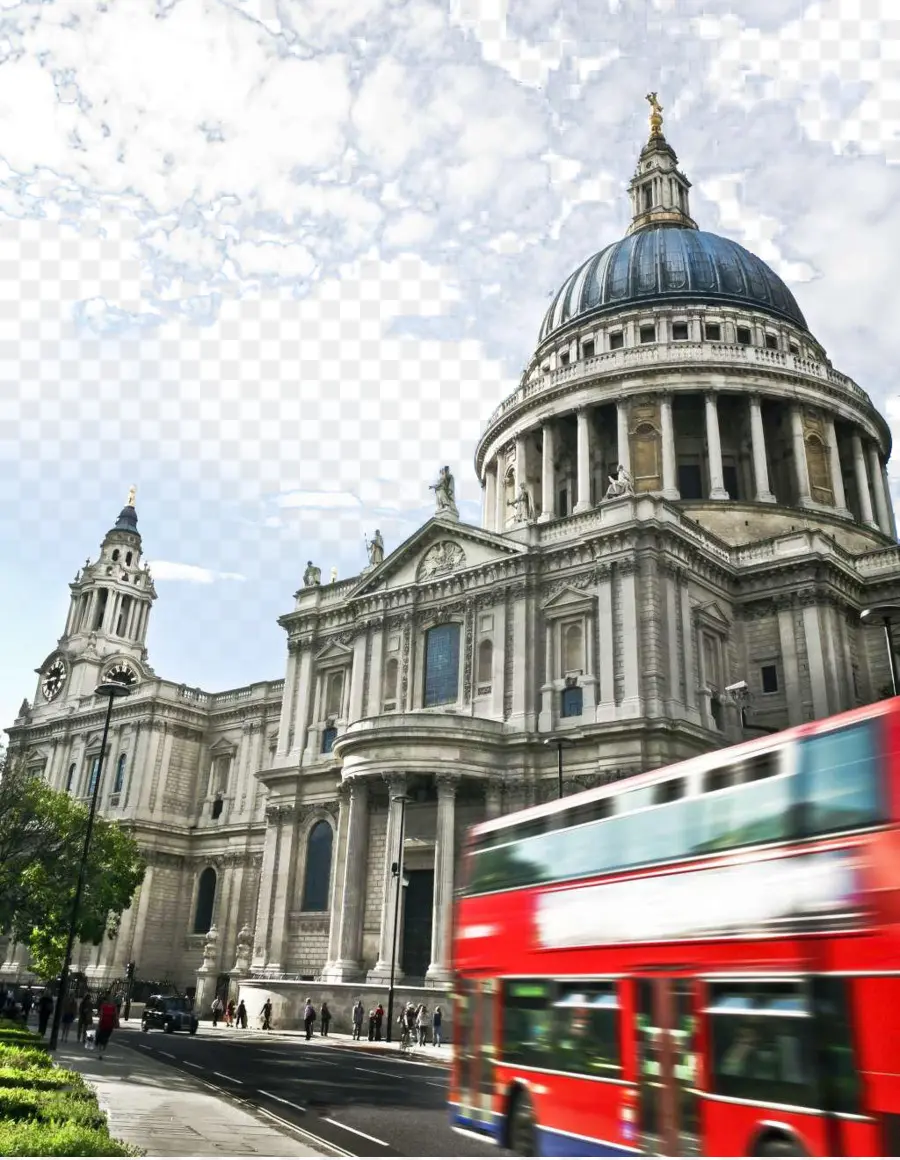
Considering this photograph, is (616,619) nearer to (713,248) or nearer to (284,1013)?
(284,1013)

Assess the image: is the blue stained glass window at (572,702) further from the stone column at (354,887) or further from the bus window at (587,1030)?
the bus window at (587,1030)

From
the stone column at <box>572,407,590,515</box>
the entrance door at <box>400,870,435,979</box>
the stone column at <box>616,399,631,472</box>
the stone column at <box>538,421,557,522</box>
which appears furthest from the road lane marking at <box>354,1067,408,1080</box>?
the stone column at <box>538,421,557,522</box>

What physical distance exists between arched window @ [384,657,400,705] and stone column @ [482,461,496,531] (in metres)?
20.3

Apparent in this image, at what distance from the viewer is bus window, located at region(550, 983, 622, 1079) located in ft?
39.6

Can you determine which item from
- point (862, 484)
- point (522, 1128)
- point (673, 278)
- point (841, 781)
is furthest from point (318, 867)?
point (673, 278)

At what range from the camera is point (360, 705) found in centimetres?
4859

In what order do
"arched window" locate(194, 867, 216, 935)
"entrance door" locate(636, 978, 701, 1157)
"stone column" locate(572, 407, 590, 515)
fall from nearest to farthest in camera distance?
"entrance door" locate(636, 978, 701, 1157), "stone column" locate(572, 407, 590, 515), "arched window" locate(194, 867, 216, 935)

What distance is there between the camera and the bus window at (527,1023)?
13.4 m

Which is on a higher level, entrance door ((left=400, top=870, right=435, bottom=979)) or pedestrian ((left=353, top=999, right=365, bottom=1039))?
entrance door ((left=400, top=870, right=435, bottom=979))

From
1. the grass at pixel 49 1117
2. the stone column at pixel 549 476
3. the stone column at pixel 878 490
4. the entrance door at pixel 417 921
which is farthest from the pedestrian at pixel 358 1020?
the stone column at pixel 878 490

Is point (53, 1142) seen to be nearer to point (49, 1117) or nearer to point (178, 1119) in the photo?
point (49, 1117)

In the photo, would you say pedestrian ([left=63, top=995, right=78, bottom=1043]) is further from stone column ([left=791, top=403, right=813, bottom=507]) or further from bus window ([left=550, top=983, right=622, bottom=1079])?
stone column ([left=791, top=403, right=813, bottom=507])

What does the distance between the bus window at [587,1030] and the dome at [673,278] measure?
187 feet

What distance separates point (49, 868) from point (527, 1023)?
105ft
